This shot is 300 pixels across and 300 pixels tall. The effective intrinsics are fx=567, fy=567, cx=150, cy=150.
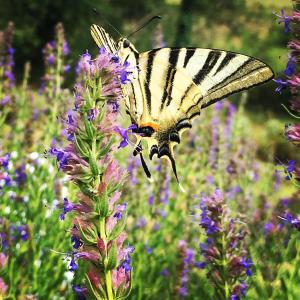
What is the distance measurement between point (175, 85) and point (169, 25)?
63.0 ft

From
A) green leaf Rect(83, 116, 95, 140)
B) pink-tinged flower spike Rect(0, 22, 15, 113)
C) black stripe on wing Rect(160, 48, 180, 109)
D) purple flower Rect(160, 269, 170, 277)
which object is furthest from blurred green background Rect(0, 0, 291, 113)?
green leaf Rect(83, 116, 95, 140)

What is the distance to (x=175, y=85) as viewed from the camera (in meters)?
3.71

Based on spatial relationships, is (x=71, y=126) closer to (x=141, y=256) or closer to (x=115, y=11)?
(x=141, y=256)

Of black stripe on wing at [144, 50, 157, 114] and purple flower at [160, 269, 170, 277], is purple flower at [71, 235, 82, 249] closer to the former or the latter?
black stripe on wing at [144, 50, 157, 114]

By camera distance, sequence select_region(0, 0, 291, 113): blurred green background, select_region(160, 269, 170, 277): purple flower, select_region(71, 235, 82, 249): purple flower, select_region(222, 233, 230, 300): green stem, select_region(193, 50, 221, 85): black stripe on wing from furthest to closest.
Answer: select_region(0, 0, 291, 113): blurred green background < select_region(160, 269, 170, 277): purple flower < select_region(193, 50, 221, 85): black stripe on wing < select_region(222, 233, 230, 300): green stem < select_region(71, 235, 82, 249): purple flower

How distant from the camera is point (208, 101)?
359 centimetres

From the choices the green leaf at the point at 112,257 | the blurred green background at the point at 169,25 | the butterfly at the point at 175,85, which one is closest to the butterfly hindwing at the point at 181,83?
the butterfly at the point at 175,85

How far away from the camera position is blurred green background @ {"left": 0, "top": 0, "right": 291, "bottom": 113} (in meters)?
17.1

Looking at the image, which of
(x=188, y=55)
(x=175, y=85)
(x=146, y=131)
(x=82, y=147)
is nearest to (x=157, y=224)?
(x=175, y=85)

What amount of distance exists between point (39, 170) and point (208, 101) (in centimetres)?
259

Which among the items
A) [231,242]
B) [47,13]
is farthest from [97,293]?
[47,13]

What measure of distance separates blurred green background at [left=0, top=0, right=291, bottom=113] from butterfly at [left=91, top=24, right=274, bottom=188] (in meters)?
10.8

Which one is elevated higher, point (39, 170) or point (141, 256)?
point (39, 170)

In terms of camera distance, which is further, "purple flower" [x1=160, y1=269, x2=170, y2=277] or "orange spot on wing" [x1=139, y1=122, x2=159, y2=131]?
"purple flower" [x1=160, y1=269, x2=170, y2=277]
